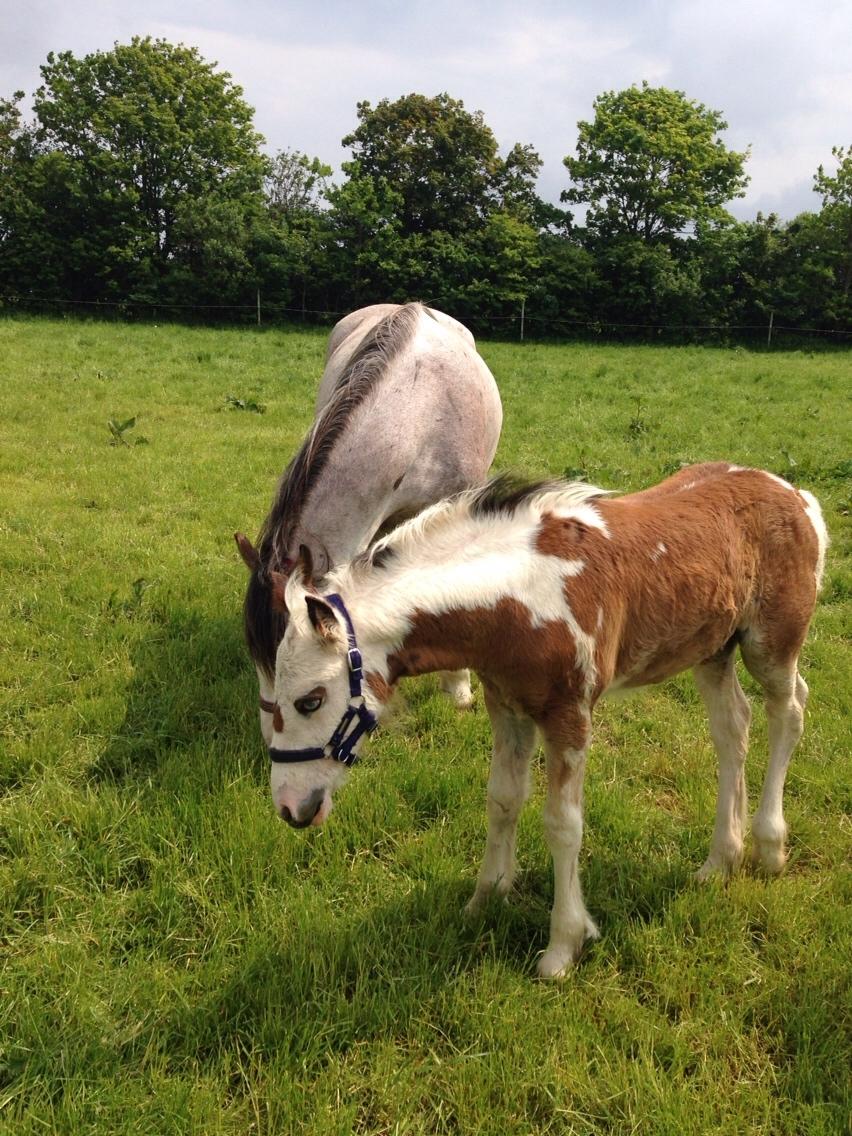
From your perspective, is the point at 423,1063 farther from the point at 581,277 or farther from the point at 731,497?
the point at 581,277

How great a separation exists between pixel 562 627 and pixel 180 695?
8.44 ft

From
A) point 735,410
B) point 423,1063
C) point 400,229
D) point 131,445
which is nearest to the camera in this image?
point 423,1063

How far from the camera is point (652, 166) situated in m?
32.8

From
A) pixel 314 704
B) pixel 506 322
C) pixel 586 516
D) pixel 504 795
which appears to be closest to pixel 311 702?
pixel 314 704

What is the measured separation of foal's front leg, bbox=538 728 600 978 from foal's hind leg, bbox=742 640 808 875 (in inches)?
35.1

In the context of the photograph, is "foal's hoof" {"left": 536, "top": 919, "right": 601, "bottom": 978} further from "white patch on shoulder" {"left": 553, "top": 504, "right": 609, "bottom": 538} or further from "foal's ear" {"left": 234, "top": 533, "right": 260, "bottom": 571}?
"foal's ear" {"left": 234, "top": 533, "right": 260, "bottom": 571}

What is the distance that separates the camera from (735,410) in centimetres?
1255

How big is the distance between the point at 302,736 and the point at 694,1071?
1.59 meters

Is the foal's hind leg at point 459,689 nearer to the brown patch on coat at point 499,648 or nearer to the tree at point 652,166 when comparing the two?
the brown patch on coat at point 499,648

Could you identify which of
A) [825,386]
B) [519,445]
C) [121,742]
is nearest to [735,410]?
[825,386]

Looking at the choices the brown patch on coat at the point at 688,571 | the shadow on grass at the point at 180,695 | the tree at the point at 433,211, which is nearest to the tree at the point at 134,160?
the tree at the point at 433,211

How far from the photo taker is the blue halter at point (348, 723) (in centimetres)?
229

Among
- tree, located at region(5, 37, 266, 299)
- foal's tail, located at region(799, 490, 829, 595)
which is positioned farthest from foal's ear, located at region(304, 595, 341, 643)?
tree, located at region(5, 37, 266, 299)

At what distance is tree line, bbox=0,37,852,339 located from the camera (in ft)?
90.5
